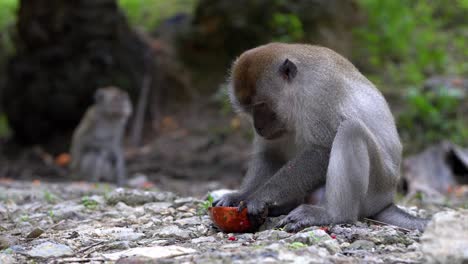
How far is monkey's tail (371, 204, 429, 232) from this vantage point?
4996mm

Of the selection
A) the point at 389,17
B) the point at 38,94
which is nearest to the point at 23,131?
the point at 38,94

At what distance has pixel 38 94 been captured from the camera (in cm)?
1513

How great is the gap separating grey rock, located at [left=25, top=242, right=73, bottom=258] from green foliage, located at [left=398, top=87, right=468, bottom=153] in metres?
8.98

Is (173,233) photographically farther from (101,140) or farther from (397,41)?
(397,41)

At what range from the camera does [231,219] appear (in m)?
4.84

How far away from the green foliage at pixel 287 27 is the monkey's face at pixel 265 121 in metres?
8.64

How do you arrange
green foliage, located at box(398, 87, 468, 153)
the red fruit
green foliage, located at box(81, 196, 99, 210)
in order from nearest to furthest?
the red fruit → green foliage, located at box(81, 196, 99, 210) → green foliage, located at box(398, 87, 468, 153)

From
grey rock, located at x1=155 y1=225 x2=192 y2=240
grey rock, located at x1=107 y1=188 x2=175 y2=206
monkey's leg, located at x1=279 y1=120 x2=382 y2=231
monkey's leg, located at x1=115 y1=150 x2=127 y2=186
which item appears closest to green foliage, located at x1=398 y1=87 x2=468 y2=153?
monkey's leg, located at x1=115 y1=150 x2=127 y2=186

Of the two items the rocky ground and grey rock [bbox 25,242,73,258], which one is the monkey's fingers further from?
grey rock [bbox 25,242,73,258]

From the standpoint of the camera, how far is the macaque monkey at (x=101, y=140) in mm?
13445

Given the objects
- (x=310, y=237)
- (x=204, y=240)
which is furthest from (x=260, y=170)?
(x=310, y=237)

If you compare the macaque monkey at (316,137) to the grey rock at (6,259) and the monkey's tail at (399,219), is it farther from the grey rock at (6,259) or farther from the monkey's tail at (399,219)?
the grey rock at (6,259)

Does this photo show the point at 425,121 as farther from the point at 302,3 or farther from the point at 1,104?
the point at 1,104

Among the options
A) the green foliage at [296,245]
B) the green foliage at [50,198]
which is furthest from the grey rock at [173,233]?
the green foliage at [50,198]
